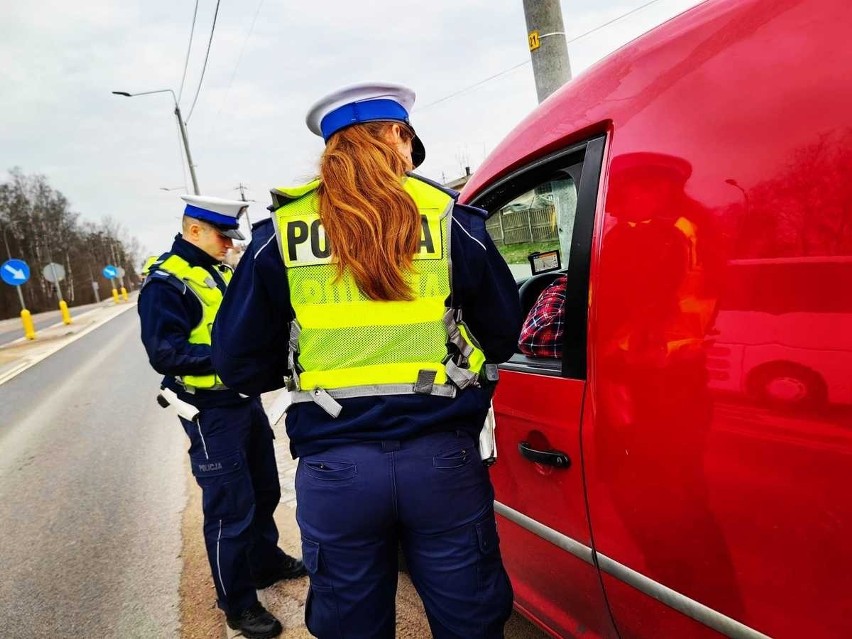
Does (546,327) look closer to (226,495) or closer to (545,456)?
(545,456)

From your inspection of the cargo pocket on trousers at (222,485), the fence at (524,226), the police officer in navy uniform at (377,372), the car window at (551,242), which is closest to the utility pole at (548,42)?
the car window at (551,242)

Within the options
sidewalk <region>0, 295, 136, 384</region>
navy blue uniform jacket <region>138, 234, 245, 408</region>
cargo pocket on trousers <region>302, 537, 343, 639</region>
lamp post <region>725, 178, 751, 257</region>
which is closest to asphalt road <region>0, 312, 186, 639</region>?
navy blue uniform jacket <region>138, 234, 245, 408</region>

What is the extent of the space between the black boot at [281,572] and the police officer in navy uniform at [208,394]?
0.33 meters

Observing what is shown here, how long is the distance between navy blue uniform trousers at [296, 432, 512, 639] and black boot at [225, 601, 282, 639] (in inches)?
45.2

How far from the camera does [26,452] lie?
17.8ft

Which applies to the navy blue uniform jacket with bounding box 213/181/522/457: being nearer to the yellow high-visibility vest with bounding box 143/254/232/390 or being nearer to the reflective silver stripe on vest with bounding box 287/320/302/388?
the reflective silver stripe on vest with bounding box 287/320/302/388

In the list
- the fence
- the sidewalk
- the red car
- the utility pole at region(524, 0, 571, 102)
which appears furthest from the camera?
the sidewalk

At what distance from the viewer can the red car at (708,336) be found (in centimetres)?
94

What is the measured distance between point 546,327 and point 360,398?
2.31 ft

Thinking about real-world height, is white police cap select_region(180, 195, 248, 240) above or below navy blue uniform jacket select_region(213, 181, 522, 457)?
above

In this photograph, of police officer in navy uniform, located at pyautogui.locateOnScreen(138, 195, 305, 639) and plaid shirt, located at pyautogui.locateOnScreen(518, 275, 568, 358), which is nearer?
plaid shirt, located at pyautogui.locateOnScreen(518, 275, 568, 358)

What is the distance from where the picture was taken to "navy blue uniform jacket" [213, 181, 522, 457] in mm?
1285

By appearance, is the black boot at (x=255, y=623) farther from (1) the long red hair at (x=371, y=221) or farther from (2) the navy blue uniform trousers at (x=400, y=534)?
(1) the long red hair at (x=371, y=221)

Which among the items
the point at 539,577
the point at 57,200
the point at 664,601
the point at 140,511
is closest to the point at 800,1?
the point at 664,601
